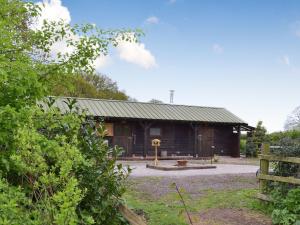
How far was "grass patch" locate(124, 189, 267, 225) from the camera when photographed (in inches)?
279

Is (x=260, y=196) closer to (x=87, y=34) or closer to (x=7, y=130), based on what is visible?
(x=87, y=34)

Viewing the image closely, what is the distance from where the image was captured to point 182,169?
18.2 metres

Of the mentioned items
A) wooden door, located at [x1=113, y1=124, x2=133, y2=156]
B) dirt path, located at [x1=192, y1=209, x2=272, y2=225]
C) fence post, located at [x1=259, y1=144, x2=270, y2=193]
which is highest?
wooden door, located at [x1=113, y1=124, x2=133, y2=156]

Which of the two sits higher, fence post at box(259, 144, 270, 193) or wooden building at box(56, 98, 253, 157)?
wooden building at box(56, 98, 253, 157)

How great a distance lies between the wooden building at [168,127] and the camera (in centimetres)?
2506

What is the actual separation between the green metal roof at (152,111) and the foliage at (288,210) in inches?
672

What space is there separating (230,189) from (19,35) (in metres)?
7.93

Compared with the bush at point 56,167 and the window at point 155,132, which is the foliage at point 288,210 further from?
the window at point 155,132

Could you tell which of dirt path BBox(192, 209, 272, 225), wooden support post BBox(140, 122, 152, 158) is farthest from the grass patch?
wooden support post BBox(140, 122, 152, 158)

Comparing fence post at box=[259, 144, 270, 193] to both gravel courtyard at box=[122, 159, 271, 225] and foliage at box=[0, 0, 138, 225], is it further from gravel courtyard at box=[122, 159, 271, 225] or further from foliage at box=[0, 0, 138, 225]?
foliage at box=[0, 0, 138, 225]

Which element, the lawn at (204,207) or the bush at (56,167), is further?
the lawn at (204,207)

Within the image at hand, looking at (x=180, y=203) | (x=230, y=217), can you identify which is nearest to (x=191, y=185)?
(x=180, y=203)

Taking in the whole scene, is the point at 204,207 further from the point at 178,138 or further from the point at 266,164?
the point at 178,138

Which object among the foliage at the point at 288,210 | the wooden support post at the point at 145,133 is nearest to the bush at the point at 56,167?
the foliage at the point at 288,210
